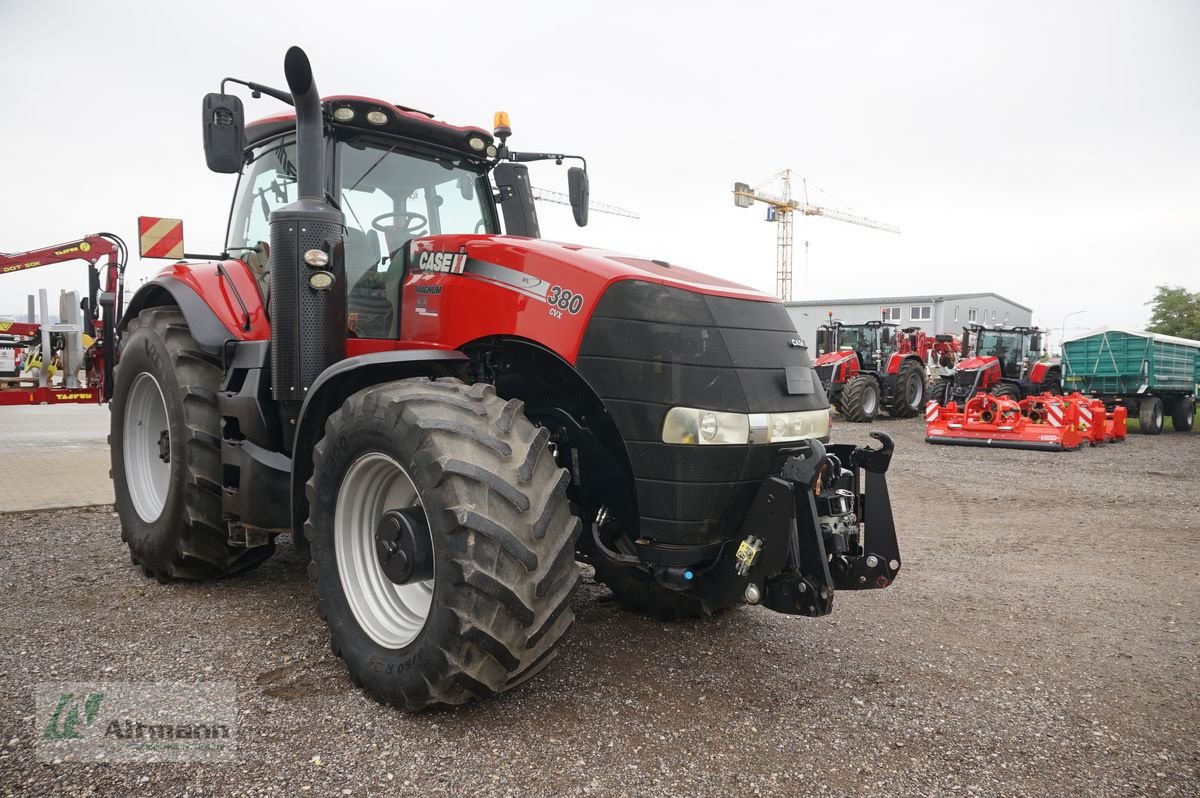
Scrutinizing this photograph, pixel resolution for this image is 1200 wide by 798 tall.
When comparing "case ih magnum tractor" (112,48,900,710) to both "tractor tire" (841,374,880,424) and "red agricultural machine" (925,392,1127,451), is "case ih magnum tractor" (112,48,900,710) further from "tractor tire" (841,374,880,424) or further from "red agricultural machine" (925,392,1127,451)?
"tractor tire" (841,374,880,424)

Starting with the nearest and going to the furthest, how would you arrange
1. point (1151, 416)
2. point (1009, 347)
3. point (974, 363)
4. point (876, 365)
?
point (1151, 416) < point (974, 363) < point (876, 365) < point (1009, 347)

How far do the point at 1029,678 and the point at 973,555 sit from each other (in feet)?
8.48

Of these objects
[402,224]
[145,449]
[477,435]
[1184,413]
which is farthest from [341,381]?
[1184,413]

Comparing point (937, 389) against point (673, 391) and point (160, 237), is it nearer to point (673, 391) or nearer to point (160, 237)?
point (160, 237)

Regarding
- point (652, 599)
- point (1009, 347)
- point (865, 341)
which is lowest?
point (652, 599)

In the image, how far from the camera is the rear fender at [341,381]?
311 centimetres

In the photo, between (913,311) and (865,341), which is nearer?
(865,341)

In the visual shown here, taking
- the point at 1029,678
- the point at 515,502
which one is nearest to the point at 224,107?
the point at 515,502

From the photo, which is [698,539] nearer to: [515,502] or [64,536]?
[515,502]

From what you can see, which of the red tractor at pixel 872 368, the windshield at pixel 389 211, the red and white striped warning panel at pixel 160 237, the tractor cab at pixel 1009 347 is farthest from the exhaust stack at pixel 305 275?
the tractor cab at pixel 1009 347

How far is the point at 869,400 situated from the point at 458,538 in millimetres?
16475

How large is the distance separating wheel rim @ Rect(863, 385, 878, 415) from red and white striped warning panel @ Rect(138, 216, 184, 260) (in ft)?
46.5

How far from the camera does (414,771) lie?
2.48 m

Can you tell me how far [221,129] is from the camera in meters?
3.57
